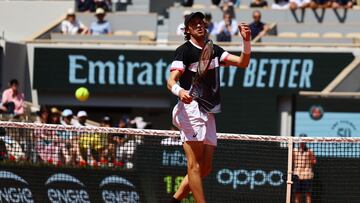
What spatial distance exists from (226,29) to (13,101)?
5.24 metres

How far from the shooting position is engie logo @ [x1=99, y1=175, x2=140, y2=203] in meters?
14.0

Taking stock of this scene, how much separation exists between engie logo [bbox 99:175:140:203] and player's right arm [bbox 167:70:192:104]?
3.81 meters

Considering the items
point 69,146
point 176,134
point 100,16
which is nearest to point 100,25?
point 100,16

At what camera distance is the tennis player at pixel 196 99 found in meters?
10.5

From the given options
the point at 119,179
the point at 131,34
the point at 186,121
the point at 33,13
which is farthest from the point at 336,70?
the point at 186,121

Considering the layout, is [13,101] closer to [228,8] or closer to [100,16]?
[100,16]

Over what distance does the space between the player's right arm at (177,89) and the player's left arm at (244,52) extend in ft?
1.93

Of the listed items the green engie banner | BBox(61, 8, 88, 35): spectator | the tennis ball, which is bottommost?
the tennis ball

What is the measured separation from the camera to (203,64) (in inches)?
411

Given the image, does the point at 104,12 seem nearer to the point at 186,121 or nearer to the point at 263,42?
the point at 263,42

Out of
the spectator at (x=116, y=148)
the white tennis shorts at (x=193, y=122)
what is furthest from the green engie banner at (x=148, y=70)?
the white tennis shorts at (x=193, y=122)

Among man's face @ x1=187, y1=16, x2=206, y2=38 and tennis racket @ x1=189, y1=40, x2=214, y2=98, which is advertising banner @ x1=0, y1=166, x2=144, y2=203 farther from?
man's face @ x1=187, y1=16, x2=206, y2=38

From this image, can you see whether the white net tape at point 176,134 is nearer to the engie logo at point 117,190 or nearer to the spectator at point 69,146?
the spectator at point 69,146

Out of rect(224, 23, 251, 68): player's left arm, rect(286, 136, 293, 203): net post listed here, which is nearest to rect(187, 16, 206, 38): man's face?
rect(224, 23, 251, 68): player's left arm
